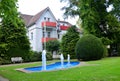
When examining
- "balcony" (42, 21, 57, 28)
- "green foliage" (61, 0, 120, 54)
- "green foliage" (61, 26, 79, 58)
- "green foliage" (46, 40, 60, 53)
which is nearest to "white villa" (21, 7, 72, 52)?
"balcony" (42, 21, 57, 28)

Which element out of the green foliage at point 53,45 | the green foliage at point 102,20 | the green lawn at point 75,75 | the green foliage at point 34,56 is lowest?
the green lawn at point 75,75

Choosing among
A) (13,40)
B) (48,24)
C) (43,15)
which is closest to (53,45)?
(48,24)

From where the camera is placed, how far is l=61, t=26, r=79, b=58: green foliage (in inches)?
1323

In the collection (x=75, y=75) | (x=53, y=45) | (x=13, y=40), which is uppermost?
(x=13, y=40)

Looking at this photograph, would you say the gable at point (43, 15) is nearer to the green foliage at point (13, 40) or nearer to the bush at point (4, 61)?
the green foliage at point (13, 40)

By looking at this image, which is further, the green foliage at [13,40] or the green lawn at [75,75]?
the green foliage at [13,40]

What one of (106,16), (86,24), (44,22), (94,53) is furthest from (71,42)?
(44,22)

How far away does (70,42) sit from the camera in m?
33.8

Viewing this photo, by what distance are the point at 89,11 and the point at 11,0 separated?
64.2ft

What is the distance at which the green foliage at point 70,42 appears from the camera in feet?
110

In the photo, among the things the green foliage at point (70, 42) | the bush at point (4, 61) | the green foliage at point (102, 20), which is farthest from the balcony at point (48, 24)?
the bush at point (4, 61)

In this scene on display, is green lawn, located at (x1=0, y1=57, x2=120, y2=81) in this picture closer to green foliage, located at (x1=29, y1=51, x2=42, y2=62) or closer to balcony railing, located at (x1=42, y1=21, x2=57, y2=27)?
green foliage, located at (x1=29, y1=51, x2=42, y2=62)

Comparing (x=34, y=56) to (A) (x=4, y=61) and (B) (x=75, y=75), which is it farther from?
(B) (x=75, y=75)

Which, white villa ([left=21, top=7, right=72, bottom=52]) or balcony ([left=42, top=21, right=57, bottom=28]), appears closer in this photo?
balcony ([left=42, top=21, right=57, bottom=28])
